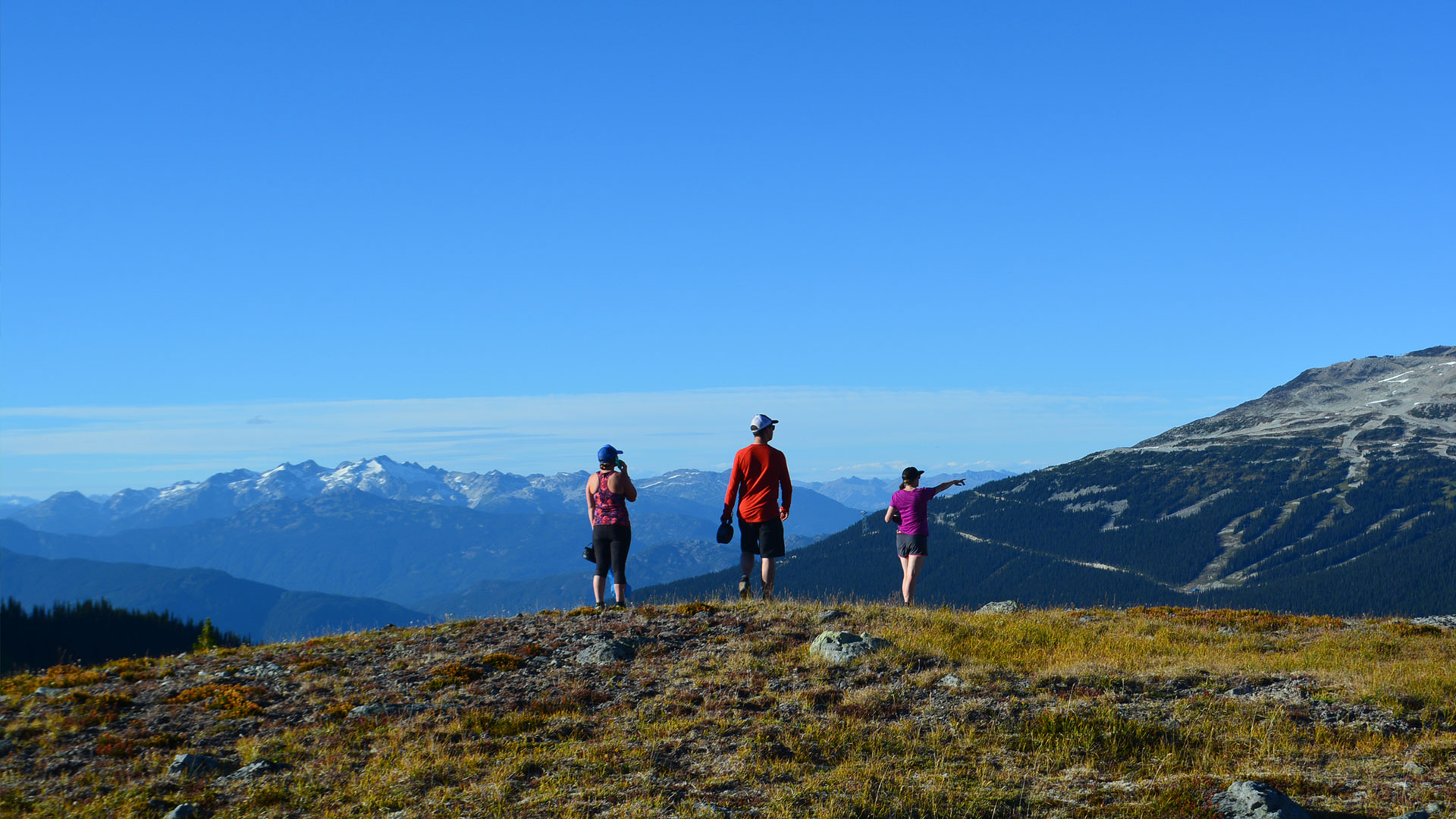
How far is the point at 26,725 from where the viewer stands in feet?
43.7

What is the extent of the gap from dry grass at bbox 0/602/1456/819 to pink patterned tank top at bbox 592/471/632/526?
6.99 ft

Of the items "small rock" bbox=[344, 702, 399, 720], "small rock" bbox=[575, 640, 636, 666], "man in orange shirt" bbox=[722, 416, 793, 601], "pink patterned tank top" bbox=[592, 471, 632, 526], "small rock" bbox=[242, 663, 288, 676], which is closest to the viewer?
"small rock" bbox=[344, 702, 399, 720]

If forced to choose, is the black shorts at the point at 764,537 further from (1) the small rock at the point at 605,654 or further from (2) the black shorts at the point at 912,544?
(1) the small rock at the point at 605,654

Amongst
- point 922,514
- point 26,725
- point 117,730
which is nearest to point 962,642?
point 922,514

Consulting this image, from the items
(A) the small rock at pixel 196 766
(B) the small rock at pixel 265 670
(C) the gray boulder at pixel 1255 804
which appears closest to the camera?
(C) the gray boulder at pixel 1255 804

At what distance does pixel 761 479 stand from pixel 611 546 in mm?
3319

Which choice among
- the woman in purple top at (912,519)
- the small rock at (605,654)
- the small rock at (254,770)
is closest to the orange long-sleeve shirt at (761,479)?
the woman in purple top at (912,519)

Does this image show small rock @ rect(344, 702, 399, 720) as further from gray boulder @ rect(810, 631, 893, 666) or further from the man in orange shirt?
the man in orange shirt

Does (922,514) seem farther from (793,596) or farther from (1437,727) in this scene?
(1437,727)

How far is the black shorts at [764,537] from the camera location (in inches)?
692

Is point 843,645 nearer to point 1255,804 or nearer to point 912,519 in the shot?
point 912,519

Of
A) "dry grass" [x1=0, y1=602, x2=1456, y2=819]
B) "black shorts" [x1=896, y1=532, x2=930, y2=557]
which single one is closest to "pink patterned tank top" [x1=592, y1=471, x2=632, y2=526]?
"dry grass" [x1=0, y1=602, x2=1456, y2=819]

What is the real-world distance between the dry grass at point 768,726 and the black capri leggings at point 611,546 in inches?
58.7

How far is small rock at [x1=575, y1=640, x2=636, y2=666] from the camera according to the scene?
15.1 m
